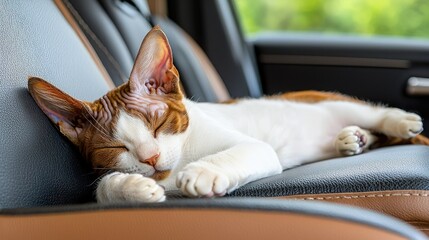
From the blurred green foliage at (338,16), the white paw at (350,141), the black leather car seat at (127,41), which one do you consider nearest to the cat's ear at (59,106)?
the black leather car seat at (127,41)

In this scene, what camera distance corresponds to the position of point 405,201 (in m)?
1.15

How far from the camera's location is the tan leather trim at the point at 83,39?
1711mm

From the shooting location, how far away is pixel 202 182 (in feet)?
3.75

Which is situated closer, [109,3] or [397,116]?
[397,116]

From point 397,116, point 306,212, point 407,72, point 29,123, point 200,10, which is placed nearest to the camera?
point 306,212

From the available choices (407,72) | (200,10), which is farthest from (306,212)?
(200,10)

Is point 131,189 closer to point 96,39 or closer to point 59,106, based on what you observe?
point 59,106

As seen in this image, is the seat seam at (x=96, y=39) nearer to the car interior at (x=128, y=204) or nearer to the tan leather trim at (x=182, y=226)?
the car interior at (x=128, y=204)

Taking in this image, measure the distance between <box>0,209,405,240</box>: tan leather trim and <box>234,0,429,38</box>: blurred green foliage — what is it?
2558mm

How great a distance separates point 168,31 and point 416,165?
4.08ft

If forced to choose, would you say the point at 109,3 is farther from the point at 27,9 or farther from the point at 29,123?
the point at 29,123

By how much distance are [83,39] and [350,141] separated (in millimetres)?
690

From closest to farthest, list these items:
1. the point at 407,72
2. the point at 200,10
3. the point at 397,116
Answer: the point at 397,116
the point at 407,72
the point at 200,10

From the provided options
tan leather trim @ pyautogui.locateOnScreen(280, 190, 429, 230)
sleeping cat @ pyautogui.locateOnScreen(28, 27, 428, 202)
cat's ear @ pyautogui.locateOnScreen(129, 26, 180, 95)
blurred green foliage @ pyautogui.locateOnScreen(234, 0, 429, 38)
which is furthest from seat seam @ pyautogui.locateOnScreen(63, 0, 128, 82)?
blurred green foliage @ pyautogui.locateOnScreen(234, 0, 429, 38)
